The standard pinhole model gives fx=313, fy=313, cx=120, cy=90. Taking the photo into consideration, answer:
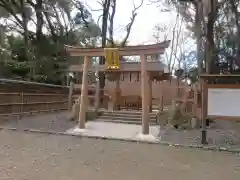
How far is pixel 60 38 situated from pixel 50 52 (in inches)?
63.5

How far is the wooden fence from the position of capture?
12.9m

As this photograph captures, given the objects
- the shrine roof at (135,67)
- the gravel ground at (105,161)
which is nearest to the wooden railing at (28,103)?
the shrine roof at (135,67)

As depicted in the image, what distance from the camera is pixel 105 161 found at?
19.8ft

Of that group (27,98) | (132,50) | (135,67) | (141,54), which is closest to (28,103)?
(27,98)

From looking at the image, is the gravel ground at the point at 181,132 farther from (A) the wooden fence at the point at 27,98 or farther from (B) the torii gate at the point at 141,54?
(B) the torii gate at the point at 141,54

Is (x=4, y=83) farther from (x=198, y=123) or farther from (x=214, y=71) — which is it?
(x=214, y=71)

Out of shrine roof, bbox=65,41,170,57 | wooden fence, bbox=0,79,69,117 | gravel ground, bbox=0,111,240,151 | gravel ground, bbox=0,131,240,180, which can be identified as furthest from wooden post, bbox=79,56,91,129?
wooden fence, bbox=0,79,69,117

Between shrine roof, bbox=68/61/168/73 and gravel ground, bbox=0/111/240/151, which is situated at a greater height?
shrine roof, bbox=68/61/168/73

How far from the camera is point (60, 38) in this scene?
70.0 ft

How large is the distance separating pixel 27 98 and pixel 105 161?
31.5 feet

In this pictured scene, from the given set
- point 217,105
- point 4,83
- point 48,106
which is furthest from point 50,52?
point 217,105

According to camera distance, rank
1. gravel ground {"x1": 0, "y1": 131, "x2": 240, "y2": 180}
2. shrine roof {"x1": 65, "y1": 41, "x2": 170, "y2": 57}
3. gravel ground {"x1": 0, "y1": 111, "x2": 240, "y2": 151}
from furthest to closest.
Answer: shrine roof {"x1": 65, "y1": 41, "x2": 170, "y2": 57}
gravel ground {"x1": 0, "y1": 111, "x2": 240, "y2": 151}
gravel ground {"x1": 0, "y1": 131, "x2": 240, "y2": 180}

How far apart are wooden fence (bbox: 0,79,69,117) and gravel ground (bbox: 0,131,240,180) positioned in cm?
485

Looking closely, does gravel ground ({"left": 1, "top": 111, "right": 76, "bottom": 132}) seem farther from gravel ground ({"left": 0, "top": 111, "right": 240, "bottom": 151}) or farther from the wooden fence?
the wooden fence
